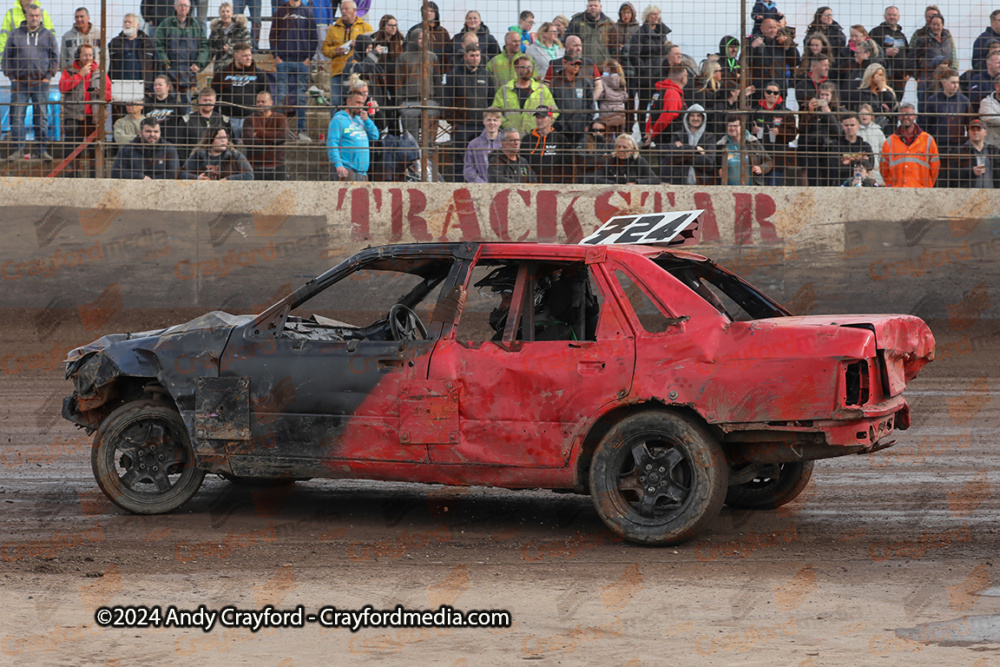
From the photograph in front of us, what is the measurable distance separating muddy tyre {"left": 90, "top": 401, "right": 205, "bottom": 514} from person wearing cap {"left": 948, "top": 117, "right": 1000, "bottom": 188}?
1147cm

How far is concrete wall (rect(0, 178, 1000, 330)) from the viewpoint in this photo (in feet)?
49.5

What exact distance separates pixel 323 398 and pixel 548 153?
29.4 ft

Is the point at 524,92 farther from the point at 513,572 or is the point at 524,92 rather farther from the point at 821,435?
the point at 513,572

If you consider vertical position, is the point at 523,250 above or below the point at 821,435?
above

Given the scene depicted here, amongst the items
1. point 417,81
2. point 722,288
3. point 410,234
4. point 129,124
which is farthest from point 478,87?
point 722,288

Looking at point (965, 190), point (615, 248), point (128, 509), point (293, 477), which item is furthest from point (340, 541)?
point (965, 190)

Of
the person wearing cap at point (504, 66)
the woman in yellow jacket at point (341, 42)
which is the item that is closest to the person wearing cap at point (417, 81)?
the woman in yellow jacket at point (341, 42)

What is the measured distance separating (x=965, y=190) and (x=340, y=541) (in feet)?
37.3

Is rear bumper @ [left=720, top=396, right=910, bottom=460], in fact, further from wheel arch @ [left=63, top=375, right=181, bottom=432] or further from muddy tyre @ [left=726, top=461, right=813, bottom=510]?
wheel arch @ [left=63, top=375, right=181, bottom=432]

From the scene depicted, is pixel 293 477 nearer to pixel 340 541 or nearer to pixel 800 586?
pixel 340 541

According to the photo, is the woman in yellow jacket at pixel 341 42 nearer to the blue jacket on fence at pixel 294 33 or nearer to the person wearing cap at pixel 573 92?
the blue jacket on fence at pixel 294 33

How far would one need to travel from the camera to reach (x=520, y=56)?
587 inches

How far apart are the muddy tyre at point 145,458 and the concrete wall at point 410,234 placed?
7.87 meters

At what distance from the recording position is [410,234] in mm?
15438
